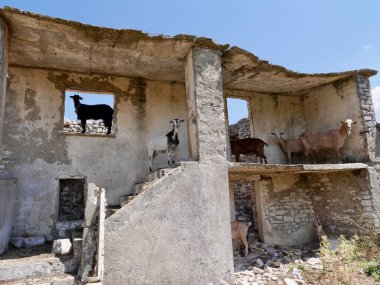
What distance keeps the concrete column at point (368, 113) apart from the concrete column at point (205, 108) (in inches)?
195

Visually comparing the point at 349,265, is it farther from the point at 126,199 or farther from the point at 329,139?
the point at 126,199

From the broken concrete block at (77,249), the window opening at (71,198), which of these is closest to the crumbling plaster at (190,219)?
the broken concrete block at (77,249)

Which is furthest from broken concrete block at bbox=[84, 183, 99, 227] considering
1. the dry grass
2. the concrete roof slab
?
the dry grass

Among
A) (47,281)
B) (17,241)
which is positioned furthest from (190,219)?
(17,241)

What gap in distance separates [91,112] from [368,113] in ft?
28.9

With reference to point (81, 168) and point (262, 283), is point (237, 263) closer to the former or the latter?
point (262, 283)

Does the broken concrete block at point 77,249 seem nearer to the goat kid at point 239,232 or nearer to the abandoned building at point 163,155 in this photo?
the abandoned building at point 163,155

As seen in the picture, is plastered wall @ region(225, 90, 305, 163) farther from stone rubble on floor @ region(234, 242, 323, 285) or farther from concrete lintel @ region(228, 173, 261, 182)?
stone rubble on floor @ region(234, 242, 323, 285)

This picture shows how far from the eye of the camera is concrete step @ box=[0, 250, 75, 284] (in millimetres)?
4660

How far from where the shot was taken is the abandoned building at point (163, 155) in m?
5.73

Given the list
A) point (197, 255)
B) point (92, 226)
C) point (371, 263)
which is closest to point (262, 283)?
point (197, 255)

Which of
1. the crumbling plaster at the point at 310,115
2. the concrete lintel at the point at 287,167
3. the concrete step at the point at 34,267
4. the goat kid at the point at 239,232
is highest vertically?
the crumbling plaster at the point at 310,115

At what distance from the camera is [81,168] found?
25.4 ft

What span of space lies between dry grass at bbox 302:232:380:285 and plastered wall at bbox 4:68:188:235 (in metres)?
4.60
